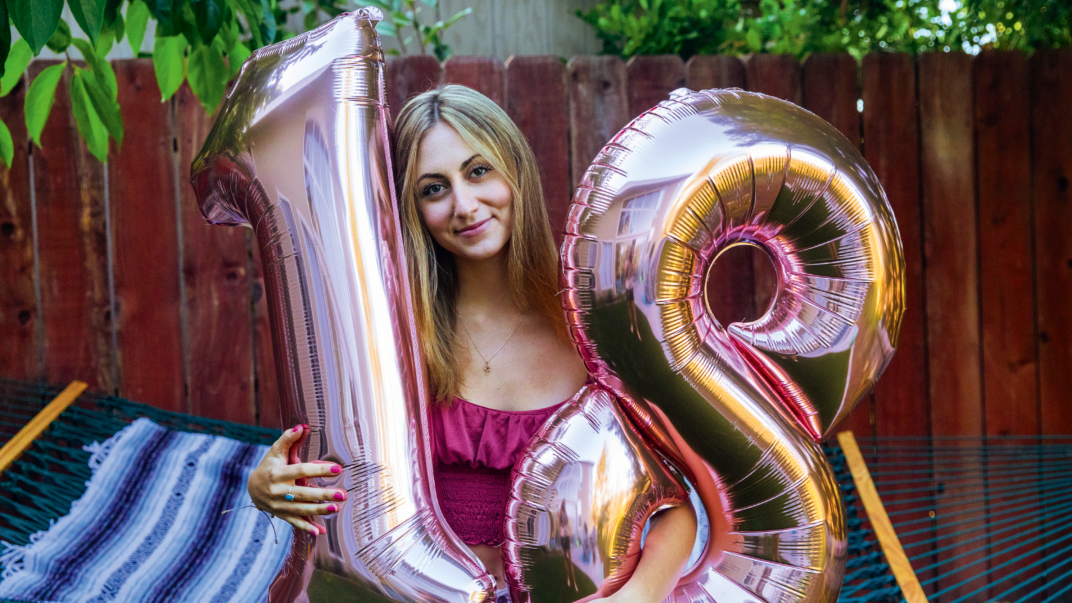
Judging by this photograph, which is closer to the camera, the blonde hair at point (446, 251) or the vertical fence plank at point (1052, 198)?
the blonde hair at point (446, 251)

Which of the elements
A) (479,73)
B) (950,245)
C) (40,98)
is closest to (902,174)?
(950,245)

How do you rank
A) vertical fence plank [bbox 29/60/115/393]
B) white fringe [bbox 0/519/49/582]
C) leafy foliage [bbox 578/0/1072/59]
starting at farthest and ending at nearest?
leafy foliage [bbox 578/0/1072/59] < vertical fence plank [bbox 29/60/115/393] < white fringe [bbox 0/519/49/582]

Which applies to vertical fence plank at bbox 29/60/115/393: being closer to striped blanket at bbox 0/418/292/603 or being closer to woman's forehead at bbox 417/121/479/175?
striped blanket at bbox 0/418/292/603

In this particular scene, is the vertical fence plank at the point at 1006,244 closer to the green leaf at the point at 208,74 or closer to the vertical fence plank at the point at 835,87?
the vertical fence plank at the point at 835,87

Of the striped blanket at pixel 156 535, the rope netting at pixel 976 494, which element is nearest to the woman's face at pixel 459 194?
the striped blanket at pixel 156 535

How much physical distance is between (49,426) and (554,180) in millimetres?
1577

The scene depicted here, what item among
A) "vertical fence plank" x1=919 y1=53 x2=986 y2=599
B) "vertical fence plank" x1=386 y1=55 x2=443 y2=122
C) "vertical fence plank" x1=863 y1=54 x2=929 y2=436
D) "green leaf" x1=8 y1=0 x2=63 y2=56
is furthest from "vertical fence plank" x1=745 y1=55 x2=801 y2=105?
"green leaf" x1=8 y1=0 x2=63 y2=56

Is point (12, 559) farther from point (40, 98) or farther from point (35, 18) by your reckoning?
point (35, 18)

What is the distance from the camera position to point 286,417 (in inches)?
37.2

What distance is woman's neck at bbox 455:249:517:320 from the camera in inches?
50.3

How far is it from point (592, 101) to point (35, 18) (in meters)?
1.64

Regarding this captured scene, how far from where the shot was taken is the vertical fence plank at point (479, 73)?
2344 millimetres

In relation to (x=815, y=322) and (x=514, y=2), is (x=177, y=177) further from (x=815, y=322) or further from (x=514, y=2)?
(x=815, y=322)

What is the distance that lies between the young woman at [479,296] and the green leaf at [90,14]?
1.35 feet
